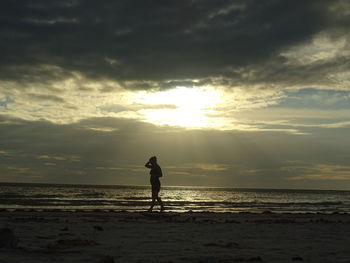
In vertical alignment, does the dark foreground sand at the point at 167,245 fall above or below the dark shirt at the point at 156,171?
below

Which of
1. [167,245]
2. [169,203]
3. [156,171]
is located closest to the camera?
[167,245]

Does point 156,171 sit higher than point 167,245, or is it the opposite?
point 156,171

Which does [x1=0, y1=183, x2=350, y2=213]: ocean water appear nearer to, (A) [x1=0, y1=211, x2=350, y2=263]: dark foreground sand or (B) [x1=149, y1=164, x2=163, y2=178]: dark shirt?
Result: (B) [x1=149, y1=164, x2=163, y2=178]: dark shirt

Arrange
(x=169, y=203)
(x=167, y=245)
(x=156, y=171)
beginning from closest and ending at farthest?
(x=167, y=245) < (x=156, y=171) < (x=169, y=203)

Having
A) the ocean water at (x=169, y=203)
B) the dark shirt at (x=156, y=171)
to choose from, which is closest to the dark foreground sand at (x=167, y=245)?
the dark shirt at (x=156, y=171)

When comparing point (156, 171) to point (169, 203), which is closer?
point (156, 171)

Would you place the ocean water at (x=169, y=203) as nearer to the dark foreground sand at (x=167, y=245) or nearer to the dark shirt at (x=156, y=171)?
the dark shirt at (x=156, y=171)

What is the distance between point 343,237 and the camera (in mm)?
11273

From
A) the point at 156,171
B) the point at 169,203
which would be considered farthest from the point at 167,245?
the point at 169,203

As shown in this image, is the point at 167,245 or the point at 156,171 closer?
the point at 167,245

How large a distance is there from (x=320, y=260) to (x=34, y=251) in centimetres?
509

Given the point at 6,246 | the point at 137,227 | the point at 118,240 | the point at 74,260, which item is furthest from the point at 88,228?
the point at 74,260

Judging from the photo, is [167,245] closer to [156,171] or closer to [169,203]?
[156,171]

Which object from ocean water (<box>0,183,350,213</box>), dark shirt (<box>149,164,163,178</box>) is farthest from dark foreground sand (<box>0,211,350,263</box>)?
ocean water (<box>0,183,350,213</box>)
